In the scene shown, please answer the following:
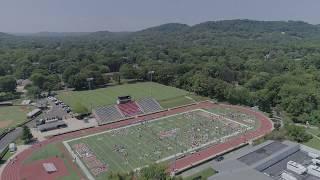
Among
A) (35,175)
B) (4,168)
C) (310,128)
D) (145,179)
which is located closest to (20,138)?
(4,168)

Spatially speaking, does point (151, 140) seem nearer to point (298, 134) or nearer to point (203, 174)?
point (203, 174)

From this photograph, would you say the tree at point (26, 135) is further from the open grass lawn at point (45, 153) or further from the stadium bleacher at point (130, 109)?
→ the stadium bleacher at point (130, 109)

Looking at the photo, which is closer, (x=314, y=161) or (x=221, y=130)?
(x=314, y=161)

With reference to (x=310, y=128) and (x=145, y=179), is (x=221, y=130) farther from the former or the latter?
(x=145, y=179)

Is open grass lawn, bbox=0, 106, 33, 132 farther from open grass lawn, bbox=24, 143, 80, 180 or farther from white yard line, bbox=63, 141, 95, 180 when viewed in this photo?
white yard line, bbox=63, 141, 95, 180

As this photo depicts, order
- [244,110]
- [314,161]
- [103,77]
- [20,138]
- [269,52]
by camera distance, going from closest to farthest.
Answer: [314,161] → [20,138] → [244,110] → [103,77] → [269,52]

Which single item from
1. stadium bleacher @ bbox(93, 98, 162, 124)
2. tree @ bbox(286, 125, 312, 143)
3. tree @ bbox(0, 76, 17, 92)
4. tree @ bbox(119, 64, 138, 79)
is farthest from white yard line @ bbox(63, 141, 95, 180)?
tree @ bbox(119, 64, 138, 79)

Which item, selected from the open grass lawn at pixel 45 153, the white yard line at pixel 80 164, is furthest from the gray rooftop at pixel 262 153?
the open grass lawn at pixel 45 153
